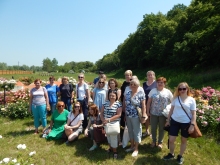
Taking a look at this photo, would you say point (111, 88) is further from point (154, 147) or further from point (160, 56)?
point (160, 56)

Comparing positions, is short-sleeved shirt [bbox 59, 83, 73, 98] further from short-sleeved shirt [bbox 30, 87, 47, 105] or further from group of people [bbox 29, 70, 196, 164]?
short-sleeved shirt [bbox 30, 87, 47, 105]

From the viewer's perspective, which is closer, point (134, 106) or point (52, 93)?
point (134, 106)

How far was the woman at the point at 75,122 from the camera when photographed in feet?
16.8

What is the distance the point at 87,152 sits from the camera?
4.62 meters

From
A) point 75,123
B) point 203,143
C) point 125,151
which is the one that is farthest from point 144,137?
point 75,123

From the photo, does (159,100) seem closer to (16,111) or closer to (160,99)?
(160,99)

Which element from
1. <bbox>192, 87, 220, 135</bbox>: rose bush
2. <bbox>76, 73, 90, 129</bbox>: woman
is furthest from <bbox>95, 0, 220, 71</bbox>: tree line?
<bbox>76, 73, 90, 129</bbox>: woman

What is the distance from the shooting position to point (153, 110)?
14.4 ft

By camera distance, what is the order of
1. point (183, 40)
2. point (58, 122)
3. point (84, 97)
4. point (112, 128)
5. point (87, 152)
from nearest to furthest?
point (112, 128) < point (87, 152) < point (58, 122) < point (84, 97) < point (183, 40)

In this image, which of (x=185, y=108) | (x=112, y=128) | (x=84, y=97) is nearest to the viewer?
(x=185, y=108)

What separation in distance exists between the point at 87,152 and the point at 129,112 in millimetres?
1537

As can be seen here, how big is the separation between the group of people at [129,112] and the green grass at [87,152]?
18 cm

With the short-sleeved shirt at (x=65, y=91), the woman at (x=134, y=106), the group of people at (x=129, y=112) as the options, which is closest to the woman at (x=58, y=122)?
the group of people at (x=129, y=112)

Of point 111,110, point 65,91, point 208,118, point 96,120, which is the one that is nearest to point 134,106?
point 111,110
